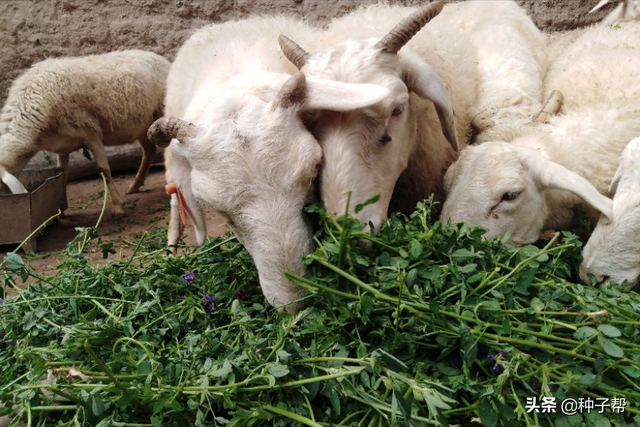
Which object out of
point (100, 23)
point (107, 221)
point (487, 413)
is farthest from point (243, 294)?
point (100, 23)

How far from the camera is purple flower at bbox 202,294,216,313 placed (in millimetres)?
2336

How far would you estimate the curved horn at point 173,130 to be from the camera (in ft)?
7.70

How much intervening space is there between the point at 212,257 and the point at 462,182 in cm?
129

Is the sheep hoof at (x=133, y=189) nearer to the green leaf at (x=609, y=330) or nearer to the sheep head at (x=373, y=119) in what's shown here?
the sheep head at (x=373, y=119)

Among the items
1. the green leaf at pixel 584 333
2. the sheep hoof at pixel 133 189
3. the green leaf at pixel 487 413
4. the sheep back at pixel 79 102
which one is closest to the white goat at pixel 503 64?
the green leaf at pixel 584 333

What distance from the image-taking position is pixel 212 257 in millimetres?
2691

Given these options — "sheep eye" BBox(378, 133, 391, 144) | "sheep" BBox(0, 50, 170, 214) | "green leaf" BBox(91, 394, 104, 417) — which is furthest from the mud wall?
"green leaf" BBox(91, 394, 104, 417)

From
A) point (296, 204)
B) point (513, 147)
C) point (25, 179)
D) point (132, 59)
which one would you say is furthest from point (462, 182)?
point (25, 179)

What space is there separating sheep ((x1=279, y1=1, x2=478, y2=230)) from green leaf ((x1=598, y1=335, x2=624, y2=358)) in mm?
926

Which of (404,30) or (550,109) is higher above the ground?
(404,30)

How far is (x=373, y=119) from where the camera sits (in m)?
2.52

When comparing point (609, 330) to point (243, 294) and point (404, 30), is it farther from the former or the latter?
point (404, 30)

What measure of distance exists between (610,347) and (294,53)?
1.91 metres

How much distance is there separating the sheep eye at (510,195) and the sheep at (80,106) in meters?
5.23
